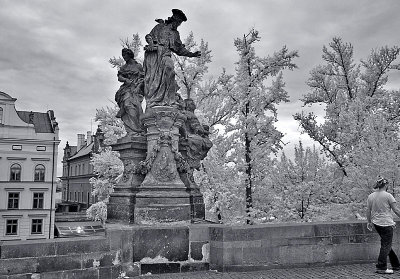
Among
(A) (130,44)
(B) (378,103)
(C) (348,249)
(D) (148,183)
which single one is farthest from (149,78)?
(B) (378,103)

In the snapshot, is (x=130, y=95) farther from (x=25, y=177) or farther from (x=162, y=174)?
(x=25, y=177)

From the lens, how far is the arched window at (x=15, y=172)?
115 ft

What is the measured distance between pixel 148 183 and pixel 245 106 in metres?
12.1

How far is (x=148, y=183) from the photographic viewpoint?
660 centimetres

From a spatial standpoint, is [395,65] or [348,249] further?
[395,65]

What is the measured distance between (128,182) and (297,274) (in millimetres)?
3160

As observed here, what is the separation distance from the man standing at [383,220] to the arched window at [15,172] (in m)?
35.2

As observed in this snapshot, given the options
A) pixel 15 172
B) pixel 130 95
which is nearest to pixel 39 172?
pixel 15 172

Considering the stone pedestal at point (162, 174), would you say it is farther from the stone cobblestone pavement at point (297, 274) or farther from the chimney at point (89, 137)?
the chimney at point (89, 137)

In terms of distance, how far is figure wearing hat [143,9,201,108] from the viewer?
23.5 feet

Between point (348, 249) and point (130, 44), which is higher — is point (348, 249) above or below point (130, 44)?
below

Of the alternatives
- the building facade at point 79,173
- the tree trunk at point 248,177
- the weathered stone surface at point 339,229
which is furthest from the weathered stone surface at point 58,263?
the building facade at point 79,173

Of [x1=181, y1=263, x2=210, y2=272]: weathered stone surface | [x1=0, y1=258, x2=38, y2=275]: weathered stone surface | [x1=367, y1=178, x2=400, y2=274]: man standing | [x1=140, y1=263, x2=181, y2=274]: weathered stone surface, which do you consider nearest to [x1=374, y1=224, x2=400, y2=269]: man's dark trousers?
[x1=367, y1=178, x2=400, y2=274]: man standing

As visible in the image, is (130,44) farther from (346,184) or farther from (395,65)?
(395,65)
